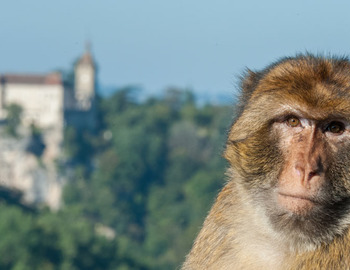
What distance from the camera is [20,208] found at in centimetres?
5944

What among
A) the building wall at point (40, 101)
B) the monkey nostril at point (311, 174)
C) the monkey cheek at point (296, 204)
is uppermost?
the monkey nostril at point (311, 174)

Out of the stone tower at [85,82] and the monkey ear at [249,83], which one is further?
the stone tower at [85,82]

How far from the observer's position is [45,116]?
82062 mm

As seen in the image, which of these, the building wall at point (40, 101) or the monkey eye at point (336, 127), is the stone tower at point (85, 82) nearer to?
the building wall at point (40, 101)

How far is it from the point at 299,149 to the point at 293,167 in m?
0.07

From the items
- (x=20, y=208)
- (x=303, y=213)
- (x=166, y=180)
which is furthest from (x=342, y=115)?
(x=166, y=180)

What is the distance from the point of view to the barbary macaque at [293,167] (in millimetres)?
3436

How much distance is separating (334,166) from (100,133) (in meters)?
81.8

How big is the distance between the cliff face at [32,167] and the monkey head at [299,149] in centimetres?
6844

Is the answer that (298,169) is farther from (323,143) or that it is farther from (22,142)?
(22,142)

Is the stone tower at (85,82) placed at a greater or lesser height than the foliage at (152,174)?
greater

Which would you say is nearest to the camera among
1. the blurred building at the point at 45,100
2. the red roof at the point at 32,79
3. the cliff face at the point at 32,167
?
the cliff face at the point at 32,167

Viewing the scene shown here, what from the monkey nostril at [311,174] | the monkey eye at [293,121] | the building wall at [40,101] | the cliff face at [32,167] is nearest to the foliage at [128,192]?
the cliff face at [32,167]

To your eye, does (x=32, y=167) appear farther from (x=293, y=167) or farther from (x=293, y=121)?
(x=293, y=167)
